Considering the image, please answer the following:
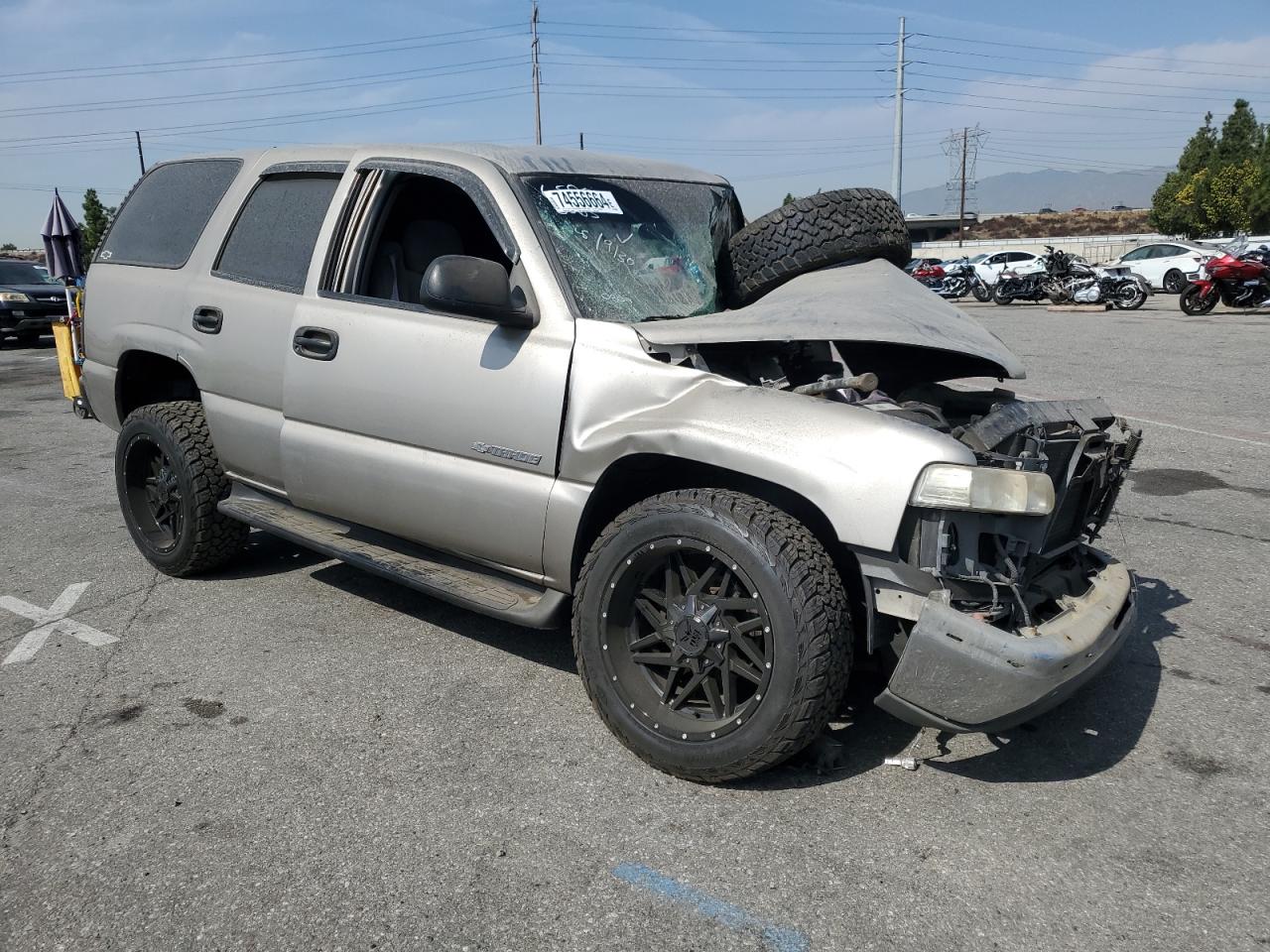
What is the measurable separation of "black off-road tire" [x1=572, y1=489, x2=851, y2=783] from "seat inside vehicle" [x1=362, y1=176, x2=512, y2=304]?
Answer: 1693 millimetres

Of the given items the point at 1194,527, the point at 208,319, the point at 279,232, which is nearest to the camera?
the point at 279,232

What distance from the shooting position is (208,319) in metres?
4.67

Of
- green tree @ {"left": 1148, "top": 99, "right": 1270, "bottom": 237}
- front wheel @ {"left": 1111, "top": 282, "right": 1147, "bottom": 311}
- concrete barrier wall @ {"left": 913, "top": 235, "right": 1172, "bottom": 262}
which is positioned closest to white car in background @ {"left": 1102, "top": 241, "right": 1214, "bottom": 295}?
front wheel @ {"left": 1111, "top": 282, "right": 1147, "bottom": 311}

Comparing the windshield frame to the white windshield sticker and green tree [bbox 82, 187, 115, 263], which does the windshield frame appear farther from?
green tree [bbox 82, 187, 115, 263]

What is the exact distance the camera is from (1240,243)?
3516cm

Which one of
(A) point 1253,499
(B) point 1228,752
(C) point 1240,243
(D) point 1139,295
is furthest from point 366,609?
(C) point 1240,243

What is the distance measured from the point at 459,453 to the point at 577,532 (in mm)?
573

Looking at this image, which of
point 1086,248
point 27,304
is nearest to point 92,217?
point 27,304

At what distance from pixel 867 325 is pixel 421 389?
161 cm

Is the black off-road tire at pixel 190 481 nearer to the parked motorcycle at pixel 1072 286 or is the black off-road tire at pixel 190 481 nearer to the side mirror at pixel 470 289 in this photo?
the side mirror at pixel 470 289

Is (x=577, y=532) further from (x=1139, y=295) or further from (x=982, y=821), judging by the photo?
(x=1139, y=295)

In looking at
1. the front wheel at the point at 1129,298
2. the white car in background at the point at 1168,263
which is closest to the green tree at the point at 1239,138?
the white car in background at the point at 1168,263

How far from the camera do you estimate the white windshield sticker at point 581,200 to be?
3910mm

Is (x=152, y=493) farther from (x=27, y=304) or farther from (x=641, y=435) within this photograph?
(x=27, y=304)
